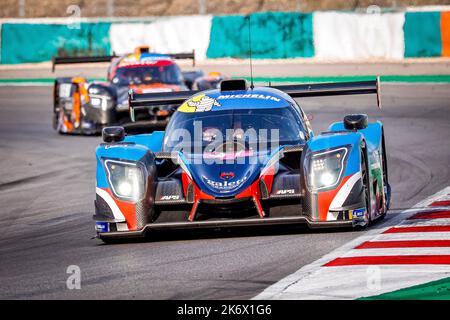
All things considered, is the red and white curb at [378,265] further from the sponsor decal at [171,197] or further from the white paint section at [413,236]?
the sponsor decal at [171,197]

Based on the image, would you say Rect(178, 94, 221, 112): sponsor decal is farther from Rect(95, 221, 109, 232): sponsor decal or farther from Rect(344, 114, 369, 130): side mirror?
Rect(95, 221, 109, 232): sponsor decal

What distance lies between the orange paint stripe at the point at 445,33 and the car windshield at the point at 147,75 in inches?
372

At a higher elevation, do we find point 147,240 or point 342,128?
point 342,128

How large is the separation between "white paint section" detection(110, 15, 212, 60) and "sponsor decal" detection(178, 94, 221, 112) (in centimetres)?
2060

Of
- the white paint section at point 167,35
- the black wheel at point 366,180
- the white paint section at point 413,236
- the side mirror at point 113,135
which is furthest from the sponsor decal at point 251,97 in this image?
the white paint section at point 167,35

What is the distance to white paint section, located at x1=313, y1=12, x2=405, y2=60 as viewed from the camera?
2952cm

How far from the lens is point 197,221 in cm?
952

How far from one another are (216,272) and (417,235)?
211 centimetres

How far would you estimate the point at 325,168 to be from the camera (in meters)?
9.57

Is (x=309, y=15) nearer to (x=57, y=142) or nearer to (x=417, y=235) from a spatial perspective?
(x=57, y=142)

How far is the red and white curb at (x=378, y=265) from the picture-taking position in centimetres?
741

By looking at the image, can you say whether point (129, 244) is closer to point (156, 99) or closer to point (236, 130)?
point (236, 130)
